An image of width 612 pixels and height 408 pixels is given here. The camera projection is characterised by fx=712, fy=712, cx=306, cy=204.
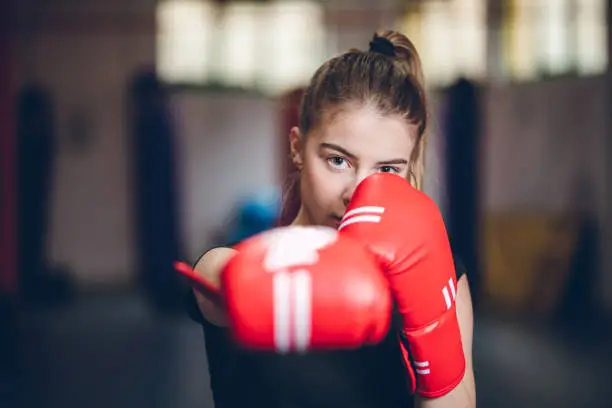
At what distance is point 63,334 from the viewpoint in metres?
4.36

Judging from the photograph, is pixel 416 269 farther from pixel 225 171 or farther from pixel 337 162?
pixel 225 171

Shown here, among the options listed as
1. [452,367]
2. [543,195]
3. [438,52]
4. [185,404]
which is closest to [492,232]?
[543,195]

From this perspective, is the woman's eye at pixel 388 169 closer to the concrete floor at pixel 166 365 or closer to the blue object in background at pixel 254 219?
the concrete floor at pixel 166 365

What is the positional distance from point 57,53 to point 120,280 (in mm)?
2166

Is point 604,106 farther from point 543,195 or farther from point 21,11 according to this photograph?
point 21,11

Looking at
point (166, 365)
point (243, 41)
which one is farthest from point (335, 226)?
point (243, 41)

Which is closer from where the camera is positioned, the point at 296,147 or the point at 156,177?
the point at 296,147

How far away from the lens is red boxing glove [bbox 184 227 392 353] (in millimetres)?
720

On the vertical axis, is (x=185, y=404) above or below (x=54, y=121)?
below

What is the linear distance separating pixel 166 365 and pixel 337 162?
293 centimetres

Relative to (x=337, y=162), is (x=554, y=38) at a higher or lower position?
higher

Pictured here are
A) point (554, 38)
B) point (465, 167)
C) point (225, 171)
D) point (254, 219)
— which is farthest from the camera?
point (225, 171)

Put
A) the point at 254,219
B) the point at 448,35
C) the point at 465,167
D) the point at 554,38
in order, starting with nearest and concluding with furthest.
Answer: the point at 465,167, the point at 254,219, the point at 554,38, the point at 448,35

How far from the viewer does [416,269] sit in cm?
86
